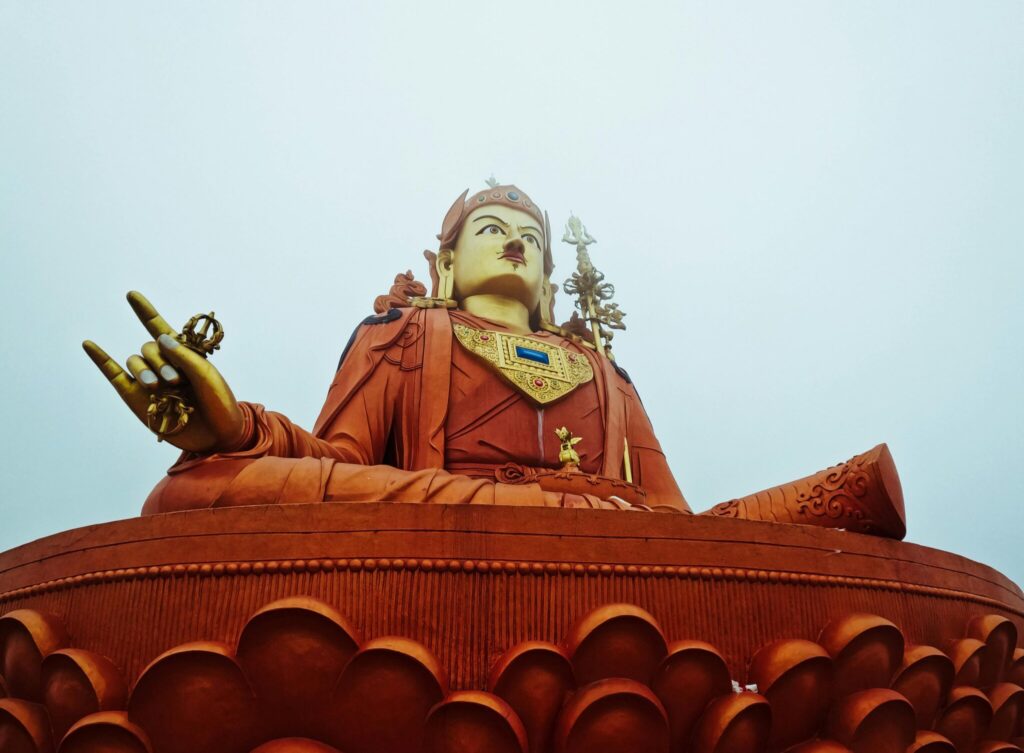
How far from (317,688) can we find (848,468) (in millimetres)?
2556

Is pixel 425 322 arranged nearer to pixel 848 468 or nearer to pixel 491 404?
pixel 491 404

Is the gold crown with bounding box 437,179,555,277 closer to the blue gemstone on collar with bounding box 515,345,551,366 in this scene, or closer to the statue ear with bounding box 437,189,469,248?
the statue ear with bounding box 437,189,469,248

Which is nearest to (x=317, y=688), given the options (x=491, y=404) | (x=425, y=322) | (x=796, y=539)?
(x=796, y=539)

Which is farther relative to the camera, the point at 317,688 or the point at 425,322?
the point at 425,322

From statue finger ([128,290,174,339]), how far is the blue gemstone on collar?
8.51 feet

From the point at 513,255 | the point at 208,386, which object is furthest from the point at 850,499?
the point at 513,255

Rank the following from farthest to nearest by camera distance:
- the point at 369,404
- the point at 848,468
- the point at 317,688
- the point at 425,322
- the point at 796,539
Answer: the point at 425,322 < the point at 369,404 < the point at 848,468 < the point at 796,539 < the point at 317,688

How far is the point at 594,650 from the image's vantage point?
3.34 metres

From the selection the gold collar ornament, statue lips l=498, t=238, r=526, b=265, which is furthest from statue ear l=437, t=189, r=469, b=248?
the gold collar ornament

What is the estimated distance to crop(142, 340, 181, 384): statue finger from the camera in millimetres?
4035

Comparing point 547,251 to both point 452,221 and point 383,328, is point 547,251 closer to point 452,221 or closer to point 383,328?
point 452,221

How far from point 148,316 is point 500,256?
3167 mm

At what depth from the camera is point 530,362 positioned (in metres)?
6.26

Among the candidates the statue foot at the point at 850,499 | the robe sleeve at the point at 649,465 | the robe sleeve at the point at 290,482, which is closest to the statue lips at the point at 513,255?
the robe sleeve at the point at 649,465
